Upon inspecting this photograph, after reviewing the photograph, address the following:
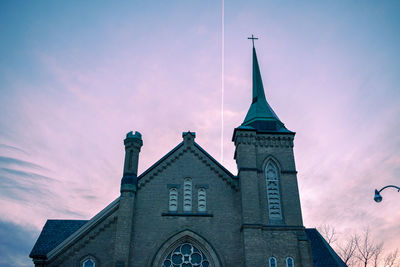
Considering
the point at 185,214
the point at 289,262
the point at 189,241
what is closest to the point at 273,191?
the point at 289,262

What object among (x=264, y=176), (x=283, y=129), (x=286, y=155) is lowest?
(x=264, y=176)

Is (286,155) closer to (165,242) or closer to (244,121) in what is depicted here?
(244,121)

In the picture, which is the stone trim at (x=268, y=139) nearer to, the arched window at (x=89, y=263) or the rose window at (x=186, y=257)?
the rose window at (x=186, y=257)

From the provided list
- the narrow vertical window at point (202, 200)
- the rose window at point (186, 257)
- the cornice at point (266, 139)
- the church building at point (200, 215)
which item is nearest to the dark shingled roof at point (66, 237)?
the church building at point (200, 215)

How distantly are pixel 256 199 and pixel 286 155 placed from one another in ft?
12.8

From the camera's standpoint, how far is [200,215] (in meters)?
21.4

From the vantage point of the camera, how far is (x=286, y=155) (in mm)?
23594

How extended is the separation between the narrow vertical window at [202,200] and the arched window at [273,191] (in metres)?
3.89

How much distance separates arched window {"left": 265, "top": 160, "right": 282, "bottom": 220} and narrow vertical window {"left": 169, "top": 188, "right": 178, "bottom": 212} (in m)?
5.59

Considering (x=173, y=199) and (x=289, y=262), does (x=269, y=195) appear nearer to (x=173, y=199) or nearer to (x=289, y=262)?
(x=289, y=262)

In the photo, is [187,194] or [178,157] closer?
[187,194]

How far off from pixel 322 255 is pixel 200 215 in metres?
11.2

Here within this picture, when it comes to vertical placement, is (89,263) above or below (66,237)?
below

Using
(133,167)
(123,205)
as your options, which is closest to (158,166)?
(133,167)
